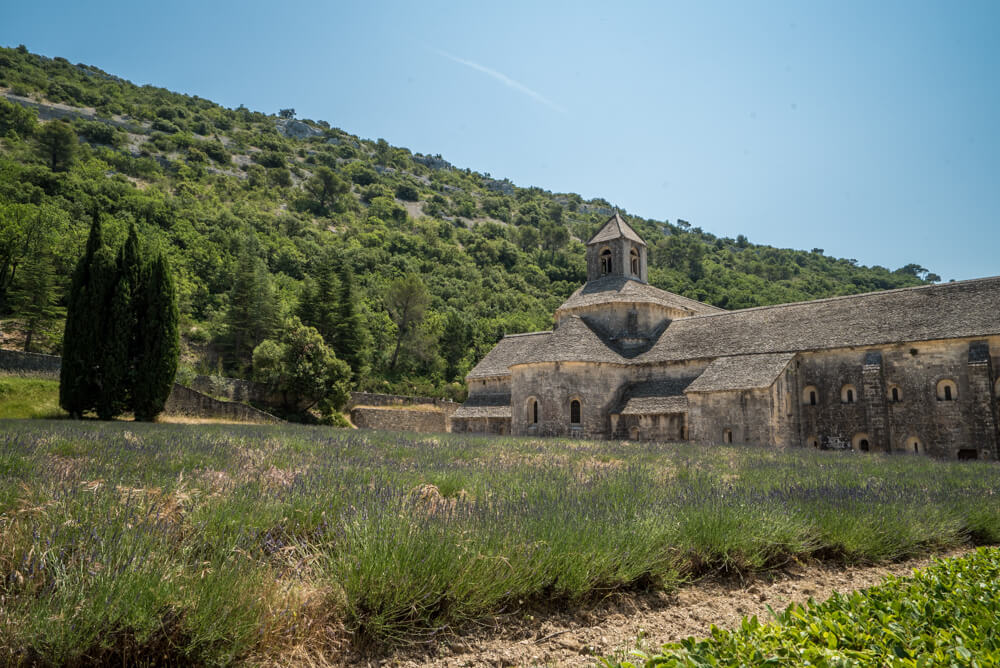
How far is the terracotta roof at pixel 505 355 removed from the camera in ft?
123

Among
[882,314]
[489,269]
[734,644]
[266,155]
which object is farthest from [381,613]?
[266,155]

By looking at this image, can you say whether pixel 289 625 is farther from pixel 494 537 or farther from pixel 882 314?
pixel 882 314

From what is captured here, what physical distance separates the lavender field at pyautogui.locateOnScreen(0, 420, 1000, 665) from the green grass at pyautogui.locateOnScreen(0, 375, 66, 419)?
1809 centimetres

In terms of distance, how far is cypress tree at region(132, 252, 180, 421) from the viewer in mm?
23844

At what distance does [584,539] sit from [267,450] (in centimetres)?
733

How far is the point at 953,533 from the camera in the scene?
773 centimetres

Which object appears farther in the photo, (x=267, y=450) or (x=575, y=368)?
(x=575, y=368)

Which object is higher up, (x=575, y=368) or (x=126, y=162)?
(x=126, y=162)

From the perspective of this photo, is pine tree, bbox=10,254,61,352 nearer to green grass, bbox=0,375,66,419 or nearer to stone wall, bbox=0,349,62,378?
stone wall, bbox=0,349,62,378

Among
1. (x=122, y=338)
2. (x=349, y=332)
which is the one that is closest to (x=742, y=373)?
(x=122, y=338)

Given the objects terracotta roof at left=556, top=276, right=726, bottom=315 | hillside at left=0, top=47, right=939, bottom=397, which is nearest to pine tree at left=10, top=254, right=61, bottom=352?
hillside at left=0, top=47, right=939, bottom=397

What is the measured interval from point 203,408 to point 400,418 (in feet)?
44.0

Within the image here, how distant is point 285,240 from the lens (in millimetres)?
67062

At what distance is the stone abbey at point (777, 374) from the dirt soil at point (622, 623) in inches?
807
